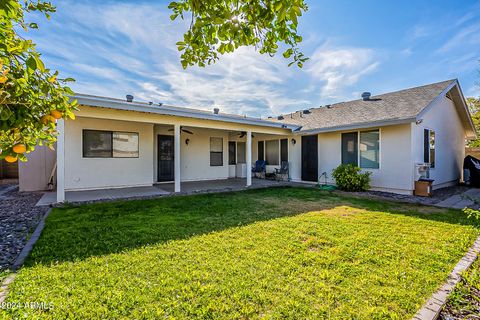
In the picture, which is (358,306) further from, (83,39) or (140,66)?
(140,66)

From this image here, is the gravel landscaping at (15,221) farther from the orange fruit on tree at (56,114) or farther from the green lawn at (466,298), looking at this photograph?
the green lawn at (466,298)

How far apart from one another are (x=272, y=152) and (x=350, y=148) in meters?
4.52

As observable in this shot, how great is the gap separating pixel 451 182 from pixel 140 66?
15323 mm

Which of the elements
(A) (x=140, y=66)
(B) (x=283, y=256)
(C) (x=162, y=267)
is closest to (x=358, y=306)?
(B) (x=283, y=256)

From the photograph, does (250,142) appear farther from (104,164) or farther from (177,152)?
(104,164)

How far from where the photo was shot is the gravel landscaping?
10.9ft

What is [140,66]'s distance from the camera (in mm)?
8852

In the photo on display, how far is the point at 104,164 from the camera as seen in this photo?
8.43 meters

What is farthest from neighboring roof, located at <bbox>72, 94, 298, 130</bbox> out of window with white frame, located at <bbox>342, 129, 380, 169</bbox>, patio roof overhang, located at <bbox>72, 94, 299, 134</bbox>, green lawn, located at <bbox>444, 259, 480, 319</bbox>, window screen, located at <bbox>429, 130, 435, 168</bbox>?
green lawn, located at <bbox>444, 259, 480, 319</bbox>

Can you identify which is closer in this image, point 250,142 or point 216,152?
point 250,142

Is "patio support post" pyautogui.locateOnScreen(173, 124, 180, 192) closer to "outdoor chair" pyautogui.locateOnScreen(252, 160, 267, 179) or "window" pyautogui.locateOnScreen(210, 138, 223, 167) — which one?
"window" pyautogui.locateOnScreen(210, 138, 223, 167)

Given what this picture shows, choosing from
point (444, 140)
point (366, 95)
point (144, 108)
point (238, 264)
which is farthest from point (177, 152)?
point (444, 140)

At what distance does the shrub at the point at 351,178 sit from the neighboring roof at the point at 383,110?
165 centimetres

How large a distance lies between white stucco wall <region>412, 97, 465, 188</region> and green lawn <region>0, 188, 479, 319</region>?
4.08 m
